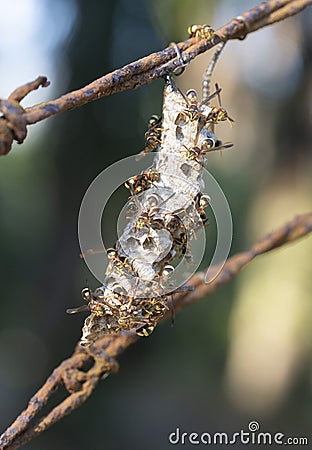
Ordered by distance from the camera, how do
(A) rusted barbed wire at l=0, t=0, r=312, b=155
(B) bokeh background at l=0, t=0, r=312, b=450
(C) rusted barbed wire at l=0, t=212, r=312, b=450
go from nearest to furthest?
1. (A) rusted barbed wire at l=0, t=0, r=312, b=155
2. (C) rusted barbed wire at l=0, t=212, r=312, b=450
3. (B) bokeh background at l=0, t=0, r=312, b=450

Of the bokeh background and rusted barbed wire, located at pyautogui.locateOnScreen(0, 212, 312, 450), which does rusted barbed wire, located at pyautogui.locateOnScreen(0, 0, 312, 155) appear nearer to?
rusted barbed wire, located at pyautogui.locateOnScreen(0, 212, 312, 450)

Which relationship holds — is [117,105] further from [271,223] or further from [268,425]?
[268,425]

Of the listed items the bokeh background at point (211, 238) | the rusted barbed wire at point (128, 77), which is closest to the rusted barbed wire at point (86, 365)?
the rusted barbed wire at point (128, 77)

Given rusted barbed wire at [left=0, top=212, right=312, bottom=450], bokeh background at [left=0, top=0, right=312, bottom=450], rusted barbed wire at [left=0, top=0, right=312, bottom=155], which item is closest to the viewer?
rusted barbed wire at [left=0, top=0, right=312, bottom=155]

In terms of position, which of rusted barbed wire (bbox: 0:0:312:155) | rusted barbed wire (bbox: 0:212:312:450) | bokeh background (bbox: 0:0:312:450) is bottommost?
rusted barbed wire (bbox: 0:212:312:450)

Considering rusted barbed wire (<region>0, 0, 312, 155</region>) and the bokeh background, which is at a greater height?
the bokeh background

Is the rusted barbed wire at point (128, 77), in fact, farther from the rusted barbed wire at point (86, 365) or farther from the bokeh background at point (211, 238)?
the bokeh background at point (211, 238)

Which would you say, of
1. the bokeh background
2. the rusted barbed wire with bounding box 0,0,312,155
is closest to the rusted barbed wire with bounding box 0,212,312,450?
the rusted barbed wire with bounding box 0,0,312,155
